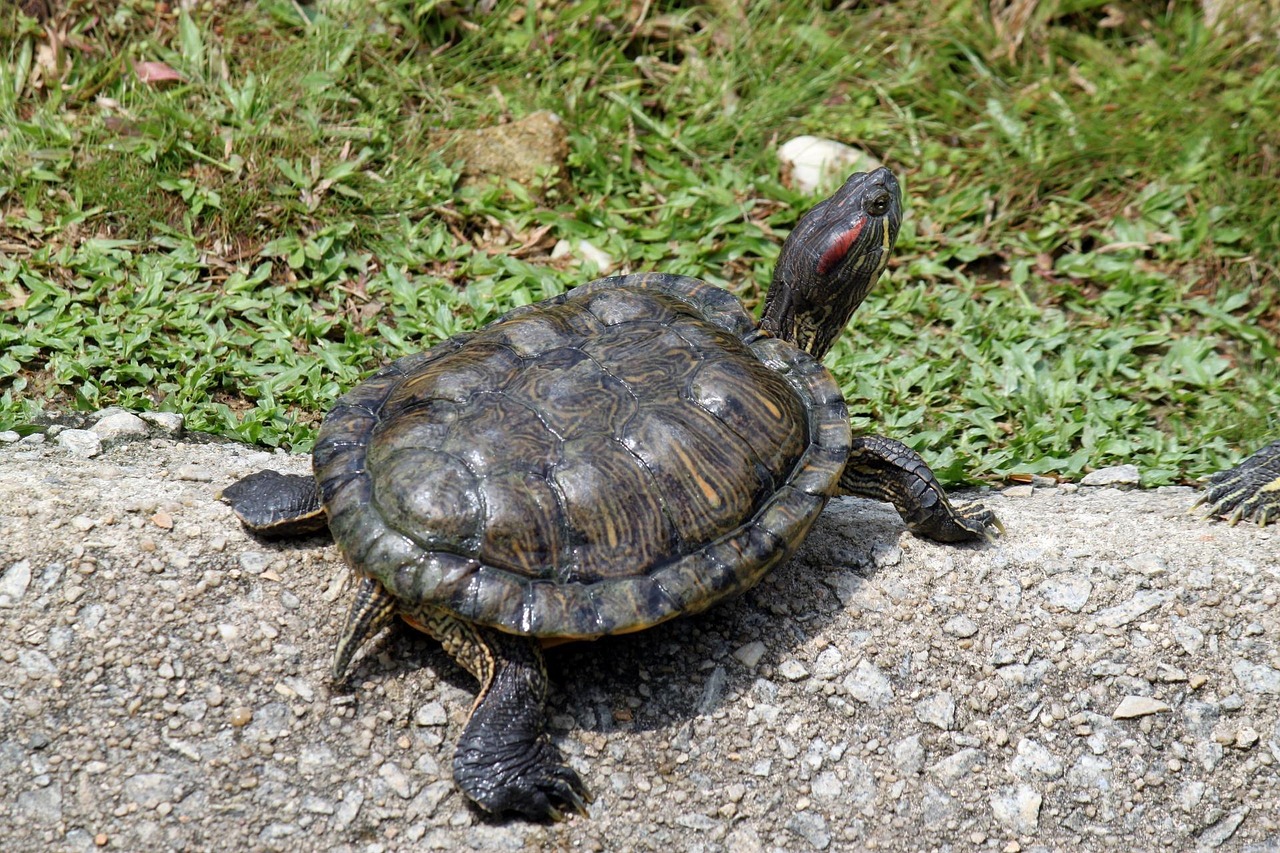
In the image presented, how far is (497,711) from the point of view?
136 inches

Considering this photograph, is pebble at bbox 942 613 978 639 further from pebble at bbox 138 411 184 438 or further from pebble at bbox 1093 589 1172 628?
pebble at bbox 138 411 184 438

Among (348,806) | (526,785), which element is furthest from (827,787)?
(348,806)

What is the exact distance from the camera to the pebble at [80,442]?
4.50 m

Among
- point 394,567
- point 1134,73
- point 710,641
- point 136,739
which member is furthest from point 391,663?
point 1134,73

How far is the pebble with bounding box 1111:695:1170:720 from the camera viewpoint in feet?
12.4

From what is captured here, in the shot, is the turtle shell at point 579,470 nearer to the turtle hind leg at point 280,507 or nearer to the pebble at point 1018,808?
the turtle hind leg at point 280,507

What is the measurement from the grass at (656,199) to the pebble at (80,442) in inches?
6.5

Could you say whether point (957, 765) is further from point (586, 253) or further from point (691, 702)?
point (586, 253)

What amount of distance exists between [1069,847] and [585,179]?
14.1ft

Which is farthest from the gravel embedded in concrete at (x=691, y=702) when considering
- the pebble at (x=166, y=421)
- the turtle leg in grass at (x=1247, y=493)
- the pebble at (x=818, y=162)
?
the pebble at (x=818, y=162)

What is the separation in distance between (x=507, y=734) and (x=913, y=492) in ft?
5.80

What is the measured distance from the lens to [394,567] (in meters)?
3.46

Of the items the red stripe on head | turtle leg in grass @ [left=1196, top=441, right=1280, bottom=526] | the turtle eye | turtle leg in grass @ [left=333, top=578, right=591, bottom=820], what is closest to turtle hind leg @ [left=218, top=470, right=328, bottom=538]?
turtle leg in grass @ [left=333, top=578, right=591, bottom=820]

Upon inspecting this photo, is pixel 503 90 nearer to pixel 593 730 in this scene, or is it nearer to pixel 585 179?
pixel 585 179
